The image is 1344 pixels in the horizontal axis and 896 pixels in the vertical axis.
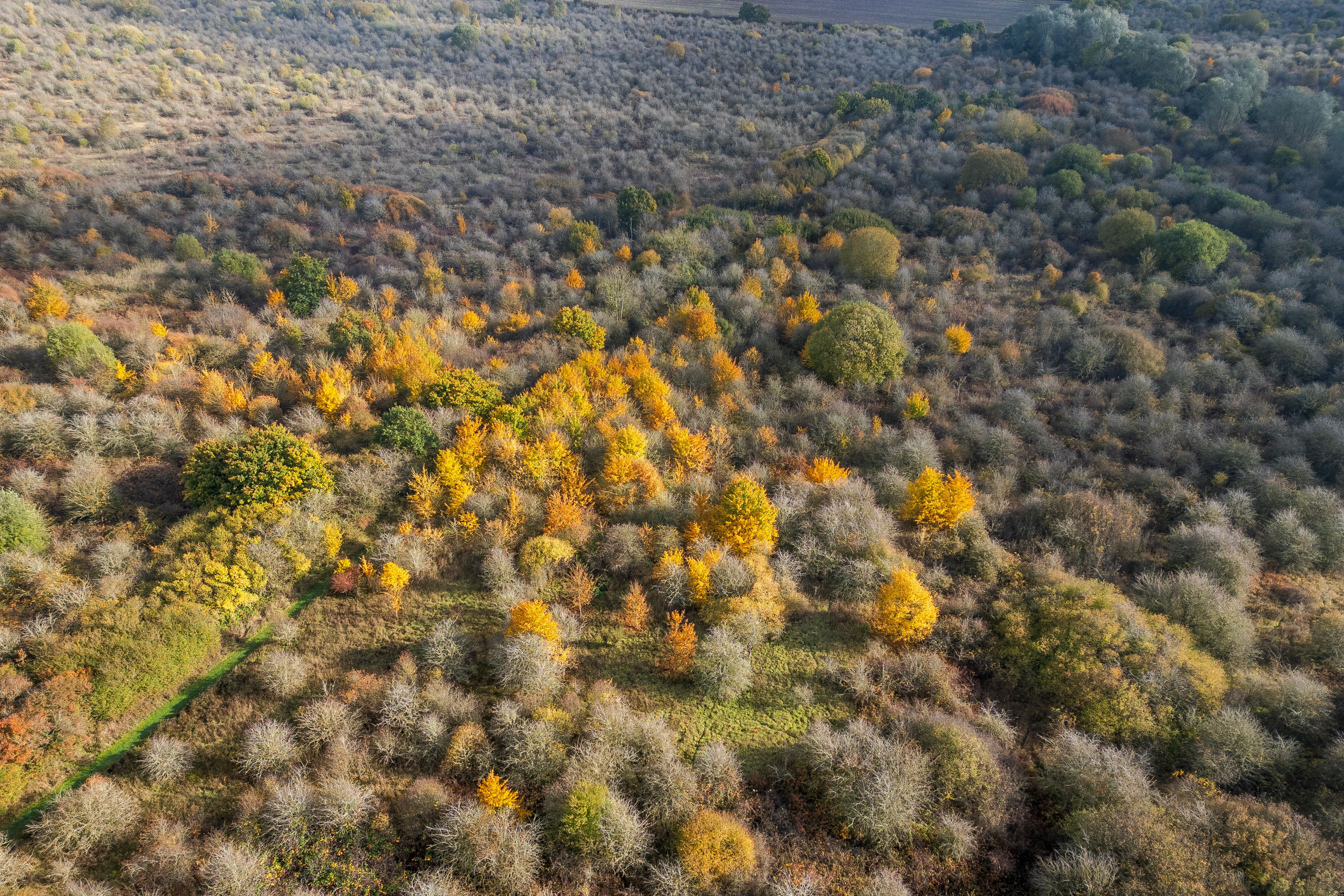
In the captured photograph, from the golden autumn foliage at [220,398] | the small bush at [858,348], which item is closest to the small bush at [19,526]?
the golden autumn foliage at [220,398]

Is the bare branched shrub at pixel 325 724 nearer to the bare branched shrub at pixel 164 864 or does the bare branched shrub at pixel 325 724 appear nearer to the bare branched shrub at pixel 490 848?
the bare branched shrub at pixel 164 864

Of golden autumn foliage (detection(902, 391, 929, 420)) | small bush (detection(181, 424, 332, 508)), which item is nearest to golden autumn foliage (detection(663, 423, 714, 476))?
golden autumn foliage (detection(902, 391, 929, 420))

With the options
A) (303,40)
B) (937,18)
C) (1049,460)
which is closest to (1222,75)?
(937,18)

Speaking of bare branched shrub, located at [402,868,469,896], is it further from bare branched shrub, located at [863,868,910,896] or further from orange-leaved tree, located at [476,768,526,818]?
bare branched shrub, located at [863,868,910,896]

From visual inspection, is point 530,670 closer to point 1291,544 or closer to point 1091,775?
point 1091,775

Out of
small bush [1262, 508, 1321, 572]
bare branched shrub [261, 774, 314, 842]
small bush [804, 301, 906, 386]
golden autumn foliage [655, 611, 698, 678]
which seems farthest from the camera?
small bush [804, 301, 906, 386]

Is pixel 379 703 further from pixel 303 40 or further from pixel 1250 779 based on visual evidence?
pixel 303 40

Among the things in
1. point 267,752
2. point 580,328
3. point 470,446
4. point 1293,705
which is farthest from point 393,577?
point 1293,705
